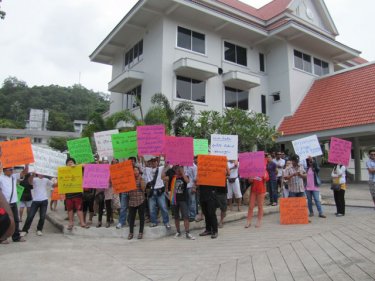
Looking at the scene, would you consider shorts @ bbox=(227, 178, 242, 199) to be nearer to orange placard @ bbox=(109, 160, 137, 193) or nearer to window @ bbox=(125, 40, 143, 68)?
orange placard @ bbox=(109, 160, 137, 193)

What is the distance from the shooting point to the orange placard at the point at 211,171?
7.03 m

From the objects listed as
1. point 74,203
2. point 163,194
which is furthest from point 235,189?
point 74,203

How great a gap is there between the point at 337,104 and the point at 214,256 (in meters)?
16.0

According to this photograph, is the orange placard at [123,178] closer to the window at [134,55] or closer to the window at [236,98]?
the window at [236,98]

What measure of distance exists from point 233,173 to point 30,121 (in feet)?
226

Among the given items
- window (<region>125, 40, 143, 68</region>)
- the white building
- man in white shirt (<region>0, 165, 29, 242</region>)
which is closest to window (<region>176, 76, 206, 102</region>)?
the white building

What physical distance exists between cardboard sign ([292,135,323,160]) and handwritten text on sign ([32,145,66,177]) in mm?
6221

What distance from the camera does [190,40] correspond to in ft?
60.0

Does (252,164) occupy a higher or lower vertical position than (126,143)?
lower

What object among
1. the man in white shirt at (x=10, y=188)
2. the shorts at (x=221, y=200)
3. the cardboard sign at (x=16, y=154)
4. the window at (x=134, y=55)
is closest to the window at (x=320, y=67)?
the window at (x=134, y=55)

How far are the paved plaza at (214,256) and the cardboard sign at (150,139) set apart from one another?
2044 mm

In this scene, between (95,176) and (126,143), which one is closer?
(95,176)

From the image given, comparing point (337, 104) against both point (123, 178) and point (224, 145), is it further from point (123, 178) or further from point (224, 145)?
point (123, 178)

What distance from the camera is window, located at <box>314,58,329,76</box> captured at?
896 inches
